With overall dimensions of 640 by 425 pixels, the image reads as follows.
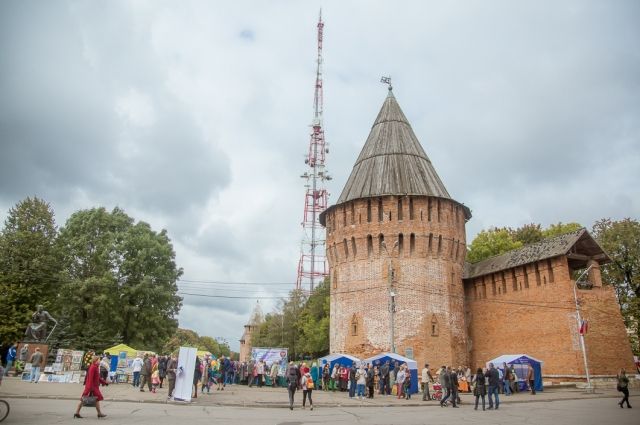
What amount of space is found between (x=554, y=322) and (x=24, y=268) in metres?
36.7

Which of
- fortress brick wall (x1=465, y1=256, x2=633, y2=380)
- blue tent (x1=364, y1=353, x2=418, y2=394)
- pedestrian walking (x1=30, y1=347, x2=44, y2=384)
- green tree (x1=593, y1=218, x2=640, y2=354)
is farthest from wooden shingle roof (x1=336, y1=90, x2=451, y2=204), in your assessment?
pedestrian walking (x1=30, y1=347, x2=44, y2=384)

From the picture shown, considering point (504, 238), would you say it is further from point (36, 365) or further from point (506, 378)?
point (36, 365)

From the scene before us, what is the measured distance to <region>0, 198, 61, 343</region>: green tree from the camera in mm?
35281

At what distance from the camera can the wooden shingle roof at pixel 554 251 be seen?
29.2 meters

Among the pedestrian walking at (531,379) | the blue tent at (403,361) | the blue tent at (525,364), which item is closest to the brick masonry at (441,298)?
the blue tent at (525,364)

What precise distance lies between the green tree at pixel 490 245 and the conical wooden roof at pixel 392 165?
39.7 feet

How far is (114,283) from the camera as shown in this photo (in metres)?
37.7

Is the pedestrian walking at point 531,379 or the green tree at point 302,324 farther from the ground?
the green tree at point 302,324

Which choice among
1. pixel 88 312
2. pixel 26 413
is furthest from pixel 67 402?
pixel 88 312

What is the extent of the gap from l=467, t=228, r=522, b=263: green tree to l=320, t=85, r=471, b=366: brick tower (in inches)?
408

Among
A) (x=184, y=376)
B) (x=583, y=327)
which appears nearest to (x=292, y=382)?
(x=184, y=376)

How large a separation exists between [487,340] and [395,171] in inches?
520

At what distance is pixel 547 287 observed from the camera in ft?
97.4

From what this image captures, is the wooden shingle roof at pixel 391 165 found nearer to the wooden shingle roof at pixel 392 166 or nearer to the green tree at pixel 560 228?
the wooden shingle roof at pixel 392 166
